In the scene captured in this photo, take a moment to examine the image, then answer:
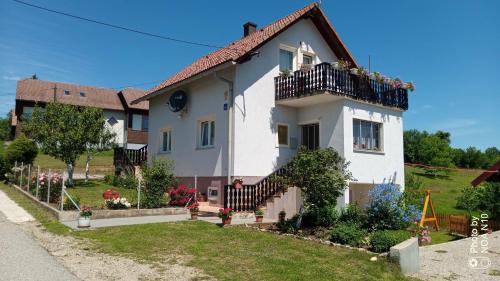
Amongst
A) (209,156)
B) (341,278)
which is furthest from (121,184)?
(341,278)

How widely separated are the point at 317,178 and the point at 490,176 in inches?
361

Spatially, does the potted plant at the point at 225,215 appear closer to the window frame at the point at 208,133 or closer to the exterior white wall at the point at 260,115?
the exterior white wall at the point at 260,115

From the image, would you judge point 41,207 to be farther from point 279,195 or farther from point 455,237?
point 455,237

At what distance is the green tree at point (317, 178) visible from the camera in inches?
448

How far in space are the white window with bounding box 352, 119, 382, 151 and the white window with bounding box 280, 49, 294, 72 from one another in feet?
13.1

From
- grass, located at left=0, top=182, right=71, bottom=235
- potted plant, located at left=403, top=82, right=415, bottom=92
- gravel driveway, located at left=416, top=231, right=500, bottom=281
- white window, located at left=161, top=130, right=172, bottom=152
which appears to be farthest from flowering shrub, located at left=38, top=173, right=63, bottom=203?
potted plant, located at left=403, top=82, right=415, bottom=92

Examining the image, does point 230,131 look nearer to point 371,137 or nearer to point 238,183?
point 238,183

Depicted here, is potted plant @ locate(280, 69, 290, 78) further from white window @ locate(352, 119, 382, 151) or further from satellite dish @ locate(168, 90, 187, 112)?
satellite dish @ locate(168, 90, 187, 112)

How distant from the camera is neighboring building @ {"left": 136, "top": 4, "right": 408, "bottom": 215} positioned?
15688 mm

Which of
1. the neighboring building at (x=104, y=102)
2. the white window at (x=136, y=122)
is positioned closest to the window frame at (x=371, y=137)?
the neighboring building at (x=104, y=102)

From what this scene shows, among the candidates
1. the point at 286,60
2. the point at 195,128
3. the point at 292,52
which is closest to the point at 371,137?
the point at 286,60

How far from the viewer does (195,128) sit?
60.6ft

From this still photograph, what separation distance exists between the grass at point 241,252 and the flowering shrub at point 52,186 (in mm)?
5280

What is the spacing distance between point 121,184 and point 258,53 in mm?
11477
